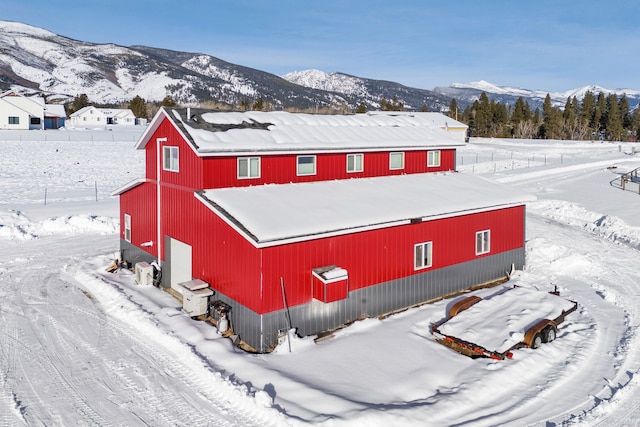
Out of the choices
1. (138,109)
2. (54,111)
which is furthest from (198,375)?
(138,109)

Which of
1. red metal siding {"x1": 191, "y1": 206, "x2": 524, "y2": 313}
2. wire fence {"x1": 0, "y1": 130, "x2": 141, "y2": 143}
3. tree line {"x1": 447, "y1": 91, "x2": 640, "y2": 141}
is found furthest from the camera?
tree line {"x1": 447, "y1": 91, "x2": 640, "y2": 141}

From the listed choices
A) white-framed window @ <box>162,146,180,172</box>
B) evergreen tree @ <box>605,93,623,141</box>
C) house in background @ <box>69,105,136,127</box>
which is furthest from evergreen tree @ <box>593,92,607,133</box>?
white-framed window @ <box>162,146,180,172</box>

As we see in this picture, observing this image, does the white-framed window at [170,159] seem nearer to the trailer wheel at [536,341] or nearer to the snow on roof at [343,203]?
the snow on roof at [343,203]

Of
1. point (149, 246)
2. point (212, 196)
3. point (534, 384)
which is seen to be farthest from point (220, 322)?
point (534, 384)

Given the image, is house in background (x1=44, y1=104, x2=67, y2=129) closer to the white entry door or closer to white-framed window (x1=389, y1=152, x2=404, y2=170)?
the white entry door

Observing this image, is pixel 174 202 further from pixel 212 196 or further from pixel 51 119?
pixel 51 119

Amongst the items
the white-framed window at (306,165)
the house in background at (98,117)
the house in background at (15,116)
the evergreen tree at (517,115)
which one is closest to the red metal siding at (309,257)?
the white-framed window at (306,165)

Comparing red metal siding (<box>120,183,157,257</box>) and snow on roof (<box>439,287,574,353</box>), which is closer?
snow on roof (<box>439,287,574,353</box>)

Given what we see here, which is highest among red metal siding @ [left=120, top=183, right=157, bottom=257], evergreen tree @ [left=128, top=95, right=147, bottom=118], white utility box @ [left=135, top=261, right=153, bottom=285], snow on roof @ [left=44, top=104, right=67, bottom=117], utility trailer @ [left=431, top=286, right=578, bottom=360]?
evergreen tree @ [left=128, top=95, right=147, bottom=118]
